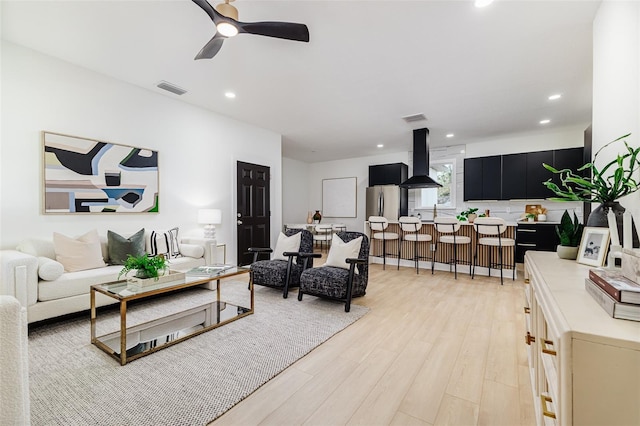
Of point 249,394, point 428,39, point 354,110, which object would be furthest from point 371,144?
point 249,394

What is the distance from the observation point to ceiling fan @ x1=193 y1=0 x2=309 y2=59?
2123 millimetres

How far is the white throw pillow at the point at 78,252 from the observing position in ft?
9.61

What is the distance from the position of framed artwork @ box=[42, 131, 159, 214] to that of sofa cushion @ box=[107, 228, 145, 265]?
470mm

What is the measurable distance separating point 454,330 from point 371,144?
203 inches

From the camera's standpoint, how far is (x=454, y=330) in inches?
104

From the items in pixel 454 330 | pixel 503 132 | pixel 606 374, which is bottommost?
pixel 454 330

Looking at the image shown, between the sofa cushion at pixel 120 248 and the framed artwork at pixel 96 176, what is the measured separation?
470 mm

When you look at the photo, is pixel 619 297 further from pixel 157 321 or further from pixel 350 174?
pixel 350 174

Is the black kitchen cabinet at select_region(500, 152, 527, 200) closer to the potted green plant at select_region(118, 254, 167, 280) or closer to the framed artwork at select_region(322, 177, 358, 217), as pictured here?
the framed artwork at select_region(322, 177, 358, 217)

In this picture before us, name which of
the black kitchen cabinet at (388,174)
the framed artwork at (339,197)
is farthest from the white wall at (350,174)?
the black kitchen cabinet at (388,174)

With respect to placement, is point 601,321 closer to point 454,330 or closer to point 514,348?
point 514,348

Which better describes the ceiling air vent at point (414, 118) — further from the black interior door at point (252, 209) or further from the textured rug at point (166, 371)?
the textured rug at point (166, 371)

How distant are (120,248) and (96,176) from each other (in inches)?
38.8

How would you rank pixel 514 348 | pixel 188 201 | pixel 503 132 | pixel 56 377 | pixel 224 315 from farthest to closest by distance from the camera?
pixel 503 132, pixel 188 201, pixel 224 315, pixel 514 348, pixel 56 377
